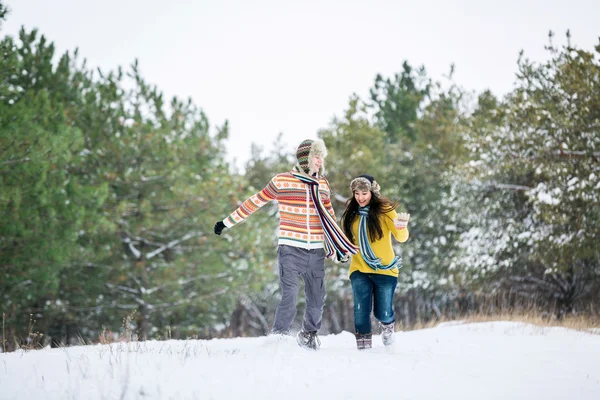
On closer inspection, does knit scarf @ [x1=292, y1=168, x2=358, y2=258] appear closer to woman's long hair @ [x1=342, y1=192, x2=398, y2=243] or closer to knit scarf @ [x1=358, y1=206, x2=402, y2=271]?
knit scarf @ [x1=358, y1=206, x2=402, y2=271]

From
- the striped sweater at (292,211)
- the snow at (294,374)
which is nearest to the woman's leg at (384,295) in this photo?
the snow at (294,374)

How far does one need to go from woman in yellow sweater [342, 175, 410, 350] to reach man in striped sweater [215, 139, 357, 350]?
234mm

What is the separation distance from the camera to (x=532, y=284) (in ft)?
59.9

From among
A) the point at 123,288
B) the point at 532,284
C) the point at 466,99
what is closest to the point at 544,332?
the point at 532,284

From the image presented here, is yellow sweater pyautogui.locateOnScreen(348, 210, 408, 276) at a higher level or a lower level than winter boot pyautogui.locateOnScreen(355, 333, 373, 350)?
higher

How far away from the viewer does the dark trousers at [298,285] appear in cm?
557

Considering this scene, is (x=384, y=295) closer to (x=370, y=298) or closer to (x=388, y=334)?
(x=370, y=298)

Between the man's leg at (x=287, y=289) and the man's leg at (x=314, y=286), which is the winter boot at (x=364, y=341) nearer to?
the man's leg at (x=314, y=286)

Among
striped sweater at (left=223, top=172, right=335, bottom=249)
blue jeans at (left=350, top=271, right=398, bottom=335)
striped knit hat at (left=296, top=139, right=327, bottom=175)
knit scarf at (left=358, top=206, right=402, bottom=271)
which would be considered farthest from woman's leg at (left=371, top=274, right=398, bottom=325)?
striped knit hat at (left=296, top=139, right=327, bottom=175)

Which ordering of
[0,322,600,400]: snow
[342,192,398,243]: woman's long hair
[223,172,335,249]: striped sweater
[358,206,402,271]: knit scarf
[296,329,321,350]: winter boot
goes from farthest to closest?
[342,192,398,243]: woman's long hair → [358,206,402,271]: knit scarf → [223,172,335,249]: striped sweater → [296,329,321,350]: winter boot → [0,322,600,400]: snow

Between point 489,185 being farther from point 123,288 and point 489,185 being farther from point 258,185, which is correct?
point 258,185

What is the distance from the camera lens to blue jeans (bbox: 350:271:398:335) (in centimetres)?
586

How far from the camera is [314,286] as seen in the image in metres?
5.73

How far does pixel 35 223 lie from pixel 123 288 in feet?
21.7
